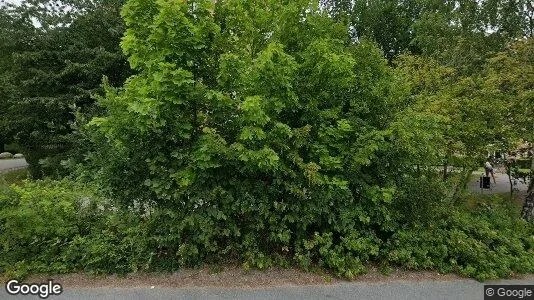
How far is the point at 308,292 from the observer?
4.00m

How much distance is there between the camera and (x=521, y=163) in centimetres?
687

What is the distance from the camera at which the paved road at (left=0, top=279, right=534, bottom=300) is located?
12.7ft

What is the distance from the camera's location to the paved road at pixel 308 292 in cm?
388

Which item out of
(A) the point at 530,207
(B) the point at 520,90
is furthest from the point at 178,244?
(B) the point at 520,90

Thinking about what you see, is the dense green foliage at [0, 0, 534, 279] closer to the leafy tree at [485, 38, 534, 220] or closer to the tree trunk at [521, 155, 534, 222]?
the tree trunk at [521, 155, 534, 222]

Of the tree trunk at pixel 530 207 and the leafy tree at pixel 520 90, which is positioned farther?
the tree trunk at pixel 530 207

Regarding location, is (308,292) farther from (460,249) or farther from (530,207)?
(530,207)

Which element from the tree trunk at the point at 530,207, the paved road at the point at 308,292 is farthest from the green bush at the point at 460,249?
the tree trunk at the point at 530,207

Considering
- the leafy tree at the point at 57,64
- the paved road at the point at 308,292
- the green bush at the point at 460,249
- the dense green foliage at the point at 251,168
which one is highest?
the leafy tree at the point at 57,64

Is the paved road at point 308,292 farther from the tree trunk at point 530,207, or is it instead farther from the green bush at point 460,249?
A: the tree trunk at point 530,207

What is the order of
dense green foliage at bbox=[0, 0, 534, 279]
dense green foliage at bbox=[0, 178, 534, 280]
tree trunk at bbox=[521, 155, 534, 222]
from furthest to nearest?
tree trunk at bbox=[521, 155, 534, 222]
dense green foliage at bbox=[0, 178, 534, 280]
dense green foliage at bbox=[0, 0, 534, 279]

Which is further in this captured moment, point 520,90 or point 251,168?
point 520,90

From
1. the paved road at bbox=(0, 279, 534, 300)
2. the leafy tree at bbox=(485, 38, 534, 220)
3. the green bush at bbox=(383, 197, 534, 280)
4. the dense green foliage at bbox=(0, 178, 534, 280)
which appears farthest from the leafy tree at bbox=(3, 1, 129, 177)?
the leafy tree at bbox=(485, 38, 534, 220)

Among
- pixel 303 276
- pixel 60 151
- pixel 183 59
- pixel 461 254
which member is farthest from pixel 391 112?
pixel 60 151
